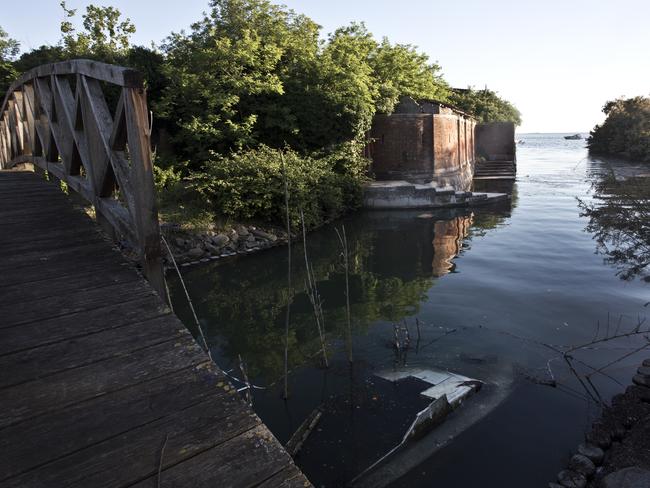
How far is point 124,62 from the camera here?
20.1 metres


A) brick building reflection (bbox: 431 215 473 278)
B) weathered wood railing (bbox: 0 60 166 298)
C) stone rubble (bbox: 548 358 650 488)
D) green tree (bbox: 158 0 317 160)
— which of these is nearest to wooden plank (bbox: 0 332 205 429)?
weathered wood railing (bbox: 0 60 166 298)

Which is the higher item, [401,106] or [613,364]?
[401,106]

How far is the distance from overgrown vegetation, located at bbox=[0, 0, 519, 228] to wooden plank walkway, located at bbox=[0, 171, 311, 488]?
11.1 metres

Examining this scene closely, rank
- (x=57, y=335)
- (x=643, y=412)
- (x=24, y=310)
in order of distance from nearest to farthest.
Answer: (x=57, y=335) < (x=24, y=310) < (x=643, y=412)

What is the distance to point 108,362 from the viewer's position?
6.98ft

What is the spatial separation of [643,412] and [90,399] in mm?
5654

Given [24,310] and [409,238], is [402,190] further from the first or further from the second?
[24,310]

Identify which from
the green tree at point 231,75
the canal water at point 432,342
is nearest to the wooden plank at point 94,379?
the canal water at point 432,342

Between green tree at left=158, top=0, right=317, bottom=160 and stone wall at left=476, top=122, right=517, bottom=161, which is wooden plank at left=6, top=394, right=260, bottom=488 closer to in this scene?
green tree at left=158, top=0, right=317, bottom=160

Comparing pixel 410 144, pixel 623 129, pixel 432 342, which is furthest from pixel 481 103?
pixel 432 342

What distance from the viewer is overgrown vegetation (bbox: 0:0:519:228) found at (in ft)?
47.4

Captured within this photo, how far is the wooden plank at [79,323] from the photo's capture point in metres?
2.27


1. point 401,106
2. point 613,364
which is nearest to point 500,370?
point 613,364

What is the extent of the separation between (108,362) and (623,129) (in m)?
62.5
